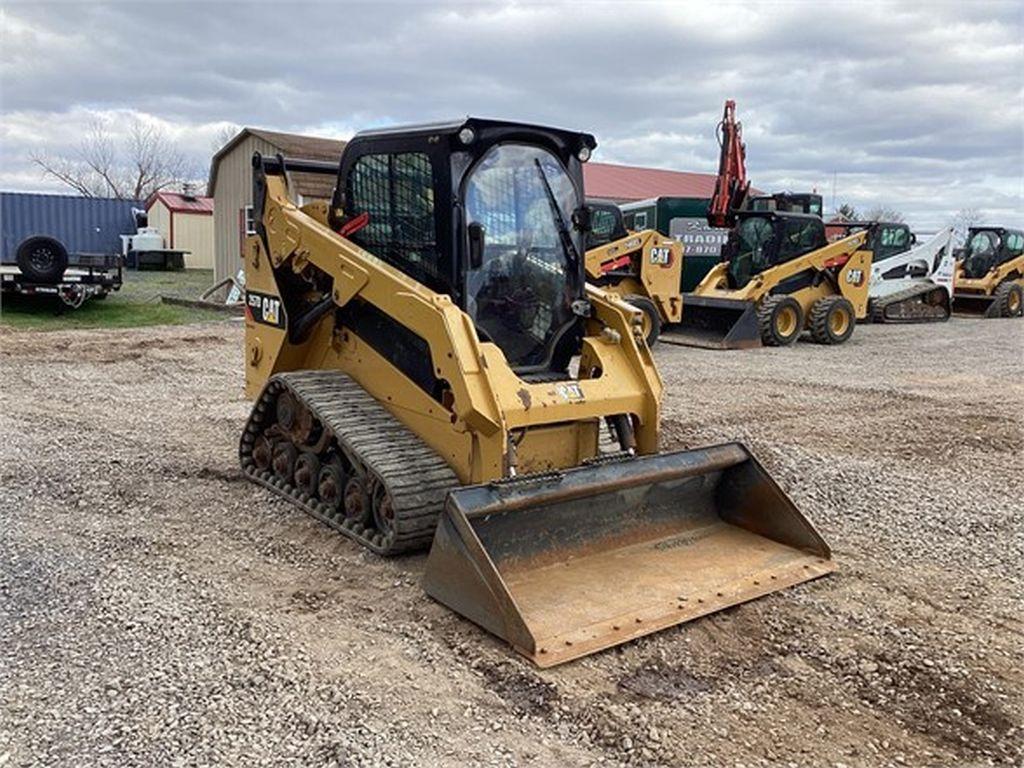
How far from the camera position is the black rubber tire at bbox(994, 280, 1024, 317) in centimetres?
2109

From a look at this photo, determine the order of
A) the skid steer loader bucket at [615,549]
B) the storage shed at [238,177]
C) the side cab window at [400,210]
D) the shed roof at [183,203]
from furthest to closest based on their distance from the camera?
1. the shed roof at [183,203]
2. the storage shed at [238,177]
3. the side cab window at [400,210]
4. the skid steer loader bucket at [615,549]

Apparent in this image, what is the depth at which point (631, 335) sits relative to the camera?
522cm

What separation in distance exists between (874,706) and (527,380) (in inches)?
92.1

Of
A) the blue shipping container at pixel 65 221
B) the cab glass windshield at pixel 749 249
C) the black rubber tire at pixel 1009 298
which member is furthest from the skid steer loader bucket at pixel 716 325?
the blue shipping container at pixel 65 221

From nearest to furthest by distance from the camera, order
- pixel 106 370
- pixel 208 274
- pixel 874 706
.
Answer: pixel 874 706 → pixel 106 370 → pixel 208 274

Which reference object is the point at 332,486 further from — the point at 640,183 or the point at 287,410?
the point at 640,183

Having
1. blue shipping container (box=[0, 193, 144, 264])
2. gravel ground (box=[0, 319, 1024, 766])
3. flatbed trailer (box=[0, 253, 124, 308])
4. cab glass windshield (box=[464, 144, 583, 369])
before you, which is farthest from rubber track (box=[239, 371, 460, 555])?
blue shipping container (box=[0, 193, 144, 264])

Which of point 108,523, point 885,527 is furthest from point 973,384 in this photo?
point 108,523

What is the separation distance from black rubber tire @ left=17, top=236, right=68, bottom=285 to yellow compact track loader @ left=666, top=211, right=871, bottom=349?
993cm

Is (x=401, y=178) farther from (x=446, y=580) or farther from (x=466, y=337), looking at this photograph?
(x=446, y=580)

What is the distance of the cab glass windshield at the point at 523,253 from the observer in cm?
496

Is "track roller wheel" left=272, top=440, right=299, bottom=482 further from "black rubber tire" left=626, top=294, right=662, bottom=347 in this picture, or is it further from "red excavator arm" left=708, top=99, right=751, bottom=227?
"red excavator arm" left=708, top=99, right=751, bottom=227

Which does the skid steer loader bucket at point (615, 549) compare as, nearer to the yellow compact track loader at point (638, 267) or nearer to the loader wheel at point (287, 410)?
the loader wheel at point (287, 410)

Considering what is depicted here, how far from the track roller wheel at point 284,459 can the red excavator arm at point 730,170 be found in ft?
42.1
